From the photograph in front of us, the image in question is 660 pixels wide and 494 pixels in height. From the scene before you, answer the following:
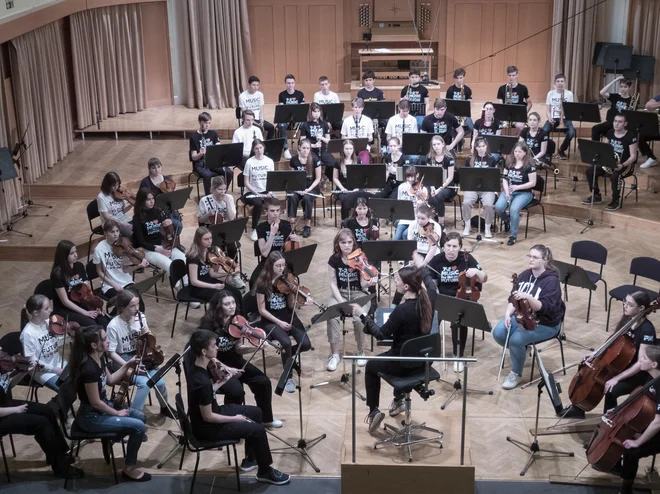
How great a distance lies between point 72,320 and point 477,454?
Answer: 12.1 feet

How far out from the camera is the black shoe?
20.4 ft

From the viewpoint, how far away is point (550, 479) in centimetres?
621

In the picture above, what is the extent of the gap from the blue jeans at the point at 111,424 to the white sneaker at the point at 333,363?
2031 mm

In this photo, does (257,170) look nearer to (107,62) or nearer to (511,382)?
(511,382)

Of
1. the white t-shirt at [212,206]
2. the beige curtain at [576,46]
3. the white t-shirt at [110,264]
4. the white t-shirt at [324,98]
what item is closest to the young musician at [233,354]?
the white t-shirt at [110,264]

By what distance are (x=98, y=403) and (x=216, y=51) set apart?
32.2ft

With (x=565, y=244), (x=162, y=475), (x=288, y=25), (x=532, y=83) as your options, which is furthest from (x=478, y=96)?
(x=162, y=475)

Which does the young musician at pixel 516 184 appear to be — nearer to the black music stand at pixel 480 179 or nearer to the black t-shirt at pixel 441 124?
the black music stand at pixel 480 179

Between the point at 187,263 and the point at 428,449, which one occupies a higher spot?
the point at 187,263

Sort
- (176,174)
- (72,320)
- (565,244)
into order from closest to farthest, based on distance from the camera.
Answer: (72,320) < (565,244) < (176,174)

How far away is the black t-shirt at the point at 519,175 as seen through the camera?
10.5 m

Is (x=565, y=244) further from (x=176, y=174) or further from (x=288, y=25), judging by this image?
(x=288, y=25)

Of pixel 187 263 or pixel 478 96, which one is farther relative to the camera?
pixel 478 96

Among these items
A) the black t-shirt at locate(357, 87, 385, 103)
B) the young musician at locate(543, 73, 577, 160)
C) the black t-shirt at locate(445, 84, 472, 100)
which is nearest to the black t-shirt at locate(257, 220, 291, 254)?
the black t-shirt at locate(357, 87, 385, 103)
